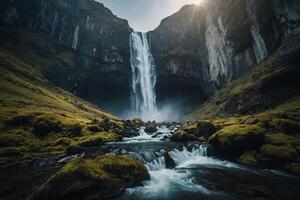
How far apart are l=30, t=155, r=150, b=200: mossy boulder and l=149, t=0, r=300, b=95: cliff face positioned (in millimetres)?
70204

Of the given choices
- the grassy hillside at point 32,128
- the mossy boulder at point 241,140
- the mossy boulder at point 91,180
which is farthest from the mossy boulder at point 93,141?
the mossy boulder at point 91,180

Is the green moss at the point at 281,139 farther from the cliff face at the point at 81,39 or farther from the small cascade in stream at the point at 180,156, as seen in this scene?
the cliff face at the point at 81,39

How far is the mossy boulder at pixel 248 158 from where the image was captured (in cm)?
2858

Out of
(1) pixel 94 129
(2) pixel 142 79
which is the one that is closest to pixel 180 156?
(1) pixel 94 129

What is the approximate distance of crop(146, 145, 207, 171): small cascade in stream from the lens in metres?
28.2

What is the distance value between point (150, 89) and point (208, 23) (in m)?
44.7

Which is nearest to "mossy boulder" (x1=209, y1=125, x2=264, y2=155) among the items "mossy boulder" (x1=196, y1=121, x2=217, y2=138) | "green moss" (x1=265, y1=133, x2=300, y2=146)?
"green moss" (x1=265, y1=133, x2=300, y2=146)

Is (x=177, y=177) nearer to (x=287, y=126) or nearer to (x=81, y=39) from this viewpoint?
(x=287, y=126)

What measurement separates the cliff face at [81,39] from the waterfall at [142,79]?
4.26m

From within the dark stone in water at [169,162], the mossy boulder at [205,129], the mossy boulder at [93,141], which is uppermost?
the mossy boulder at [205,129]

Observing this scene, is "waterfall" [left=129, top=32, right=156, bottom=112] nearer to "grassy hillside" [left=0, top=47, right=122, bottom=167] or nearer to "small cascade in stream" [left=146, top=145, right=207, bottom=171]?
"grassy hillside" [left=0, top=47, right=122, bottom=167]

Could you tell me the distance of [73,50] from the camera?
139 m

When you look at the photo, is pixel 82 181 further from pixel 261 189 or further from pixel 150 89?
pixel 150 89

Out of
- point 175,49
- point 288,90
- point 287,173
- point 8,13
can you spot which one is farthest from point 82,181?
point 8,13
